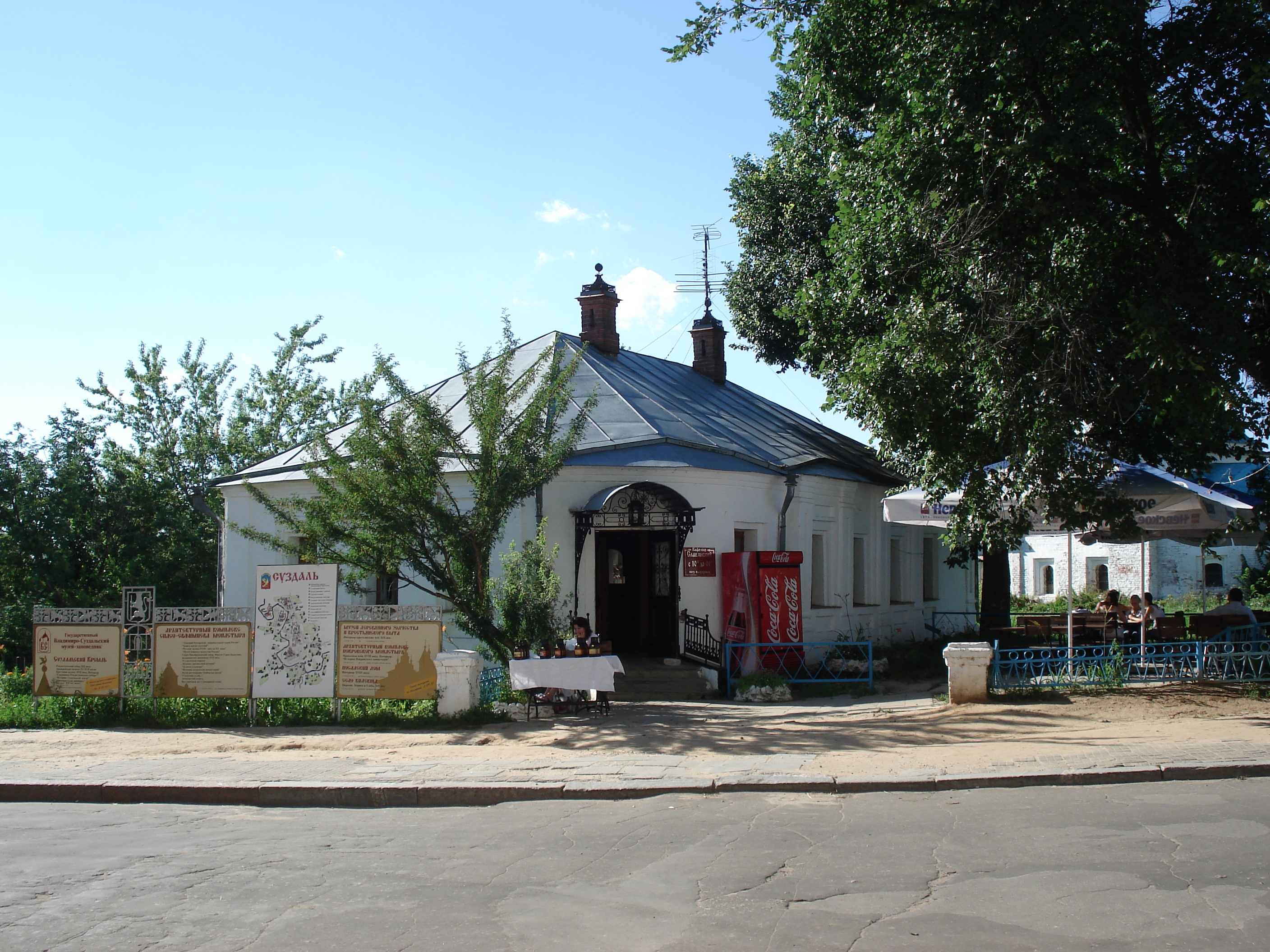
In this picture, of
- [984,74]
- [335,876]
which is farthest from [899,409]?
[335,876]

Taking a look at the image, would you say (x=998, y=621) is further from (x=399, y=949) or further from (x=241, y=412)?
(x=241, y=412)

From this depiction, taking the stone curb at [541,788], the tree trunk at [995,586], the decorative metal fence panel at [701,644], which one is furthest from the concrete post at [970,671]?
the tree trunk at [995,586]

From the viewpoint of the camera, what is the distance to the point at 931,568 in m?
27.1

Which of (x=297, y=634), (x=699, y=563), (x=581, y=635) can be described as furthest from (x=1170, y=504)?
(x=297, y=634)

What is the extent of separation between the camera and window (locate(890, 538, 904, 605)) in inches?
966

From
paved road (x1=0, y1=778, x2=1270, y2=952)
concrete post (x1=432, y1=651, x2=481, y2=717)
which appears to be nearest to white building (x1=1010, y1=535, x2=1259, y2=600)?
concrete post (x1=432, y1=651, x2=481, y2=717)

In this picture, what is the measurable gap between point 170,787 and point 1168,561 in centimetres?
3975

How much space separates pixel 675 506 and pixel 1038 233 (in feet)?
23.5

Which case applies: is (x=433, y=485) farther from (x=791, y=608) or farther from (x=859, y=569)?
(x=859, y=569)

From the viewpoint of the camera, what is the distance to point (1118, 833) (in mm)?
6672

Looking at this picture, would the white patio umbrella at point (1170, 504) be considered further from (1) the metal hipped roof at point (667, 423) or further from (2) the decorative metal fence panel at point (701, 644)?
(1) the metal hipped roof at point (667, 423)

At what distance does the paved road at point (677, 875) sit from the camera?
194 inches

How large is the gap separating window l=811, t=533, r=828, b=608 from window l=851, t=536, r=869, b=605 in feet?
5.47

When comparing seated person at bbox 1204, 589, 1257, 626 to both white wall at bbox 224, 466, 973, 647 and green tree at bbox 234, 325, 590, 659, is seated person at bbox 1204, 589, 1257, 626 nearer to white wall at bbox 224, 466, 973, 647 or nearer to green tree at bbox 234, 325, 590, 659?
white wall at bbox 224, 466, 973, 647
